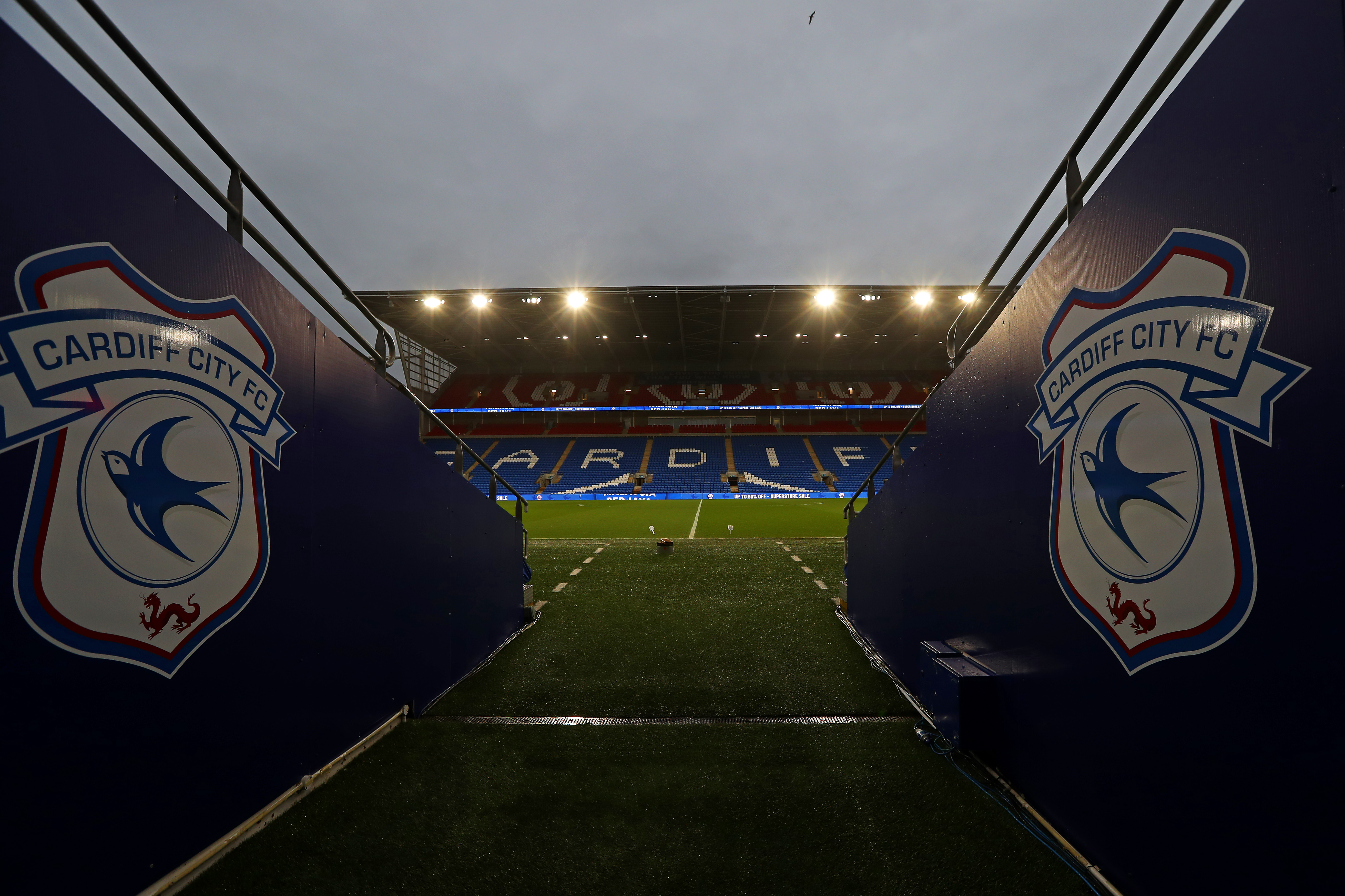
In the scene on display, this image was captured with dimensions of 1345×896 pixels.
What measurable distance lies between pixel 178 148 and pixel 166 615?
175 cm

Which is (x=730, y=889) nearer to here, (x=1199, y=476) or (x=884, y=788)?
(x=884, y=788)

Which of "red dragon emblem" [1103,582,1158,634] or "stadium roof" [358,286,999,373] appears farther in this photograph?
"stadium roof" [358,286,999,373]

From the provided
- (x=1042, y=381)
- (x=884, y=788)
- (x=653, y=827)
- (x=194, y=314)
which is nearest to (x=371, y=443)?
(x=194, y=314)

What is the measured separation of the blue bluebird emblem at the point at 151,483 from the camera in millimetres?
1685

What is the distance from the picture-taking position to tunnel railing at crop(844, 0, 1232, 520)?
1667 millimetres

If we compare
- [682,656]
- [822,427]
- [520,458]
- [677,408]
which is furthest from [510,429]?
[682,656]

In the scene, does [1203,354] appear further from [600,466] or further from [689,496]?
[600,466]

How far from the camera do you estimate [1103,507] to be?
192cm

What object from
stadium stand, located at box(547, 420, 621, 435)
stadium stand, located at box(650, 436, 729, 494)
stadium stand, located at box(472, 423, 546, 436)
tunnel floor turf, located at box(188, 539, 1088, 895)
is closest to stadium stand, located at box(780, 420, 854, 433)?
stadium stand, located at box(650, 436, 729, 494)

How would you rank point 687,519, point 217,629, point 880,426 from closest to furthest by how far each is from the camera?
1. point 217,629
2. point 687,519
3. point 880,426

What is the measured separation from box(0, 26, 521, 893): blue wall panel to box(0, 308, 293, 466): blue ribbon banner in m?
0.09

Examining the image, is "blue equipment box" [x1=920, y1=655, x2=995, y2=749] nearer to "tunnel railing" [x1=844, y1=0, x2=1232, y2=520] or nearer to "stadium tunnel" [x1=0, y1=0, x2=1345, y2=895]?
"stadium tunnel" [x1=0, y1=0, x2=1345, y2=895]

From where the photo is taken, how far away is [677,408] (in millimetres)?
37344

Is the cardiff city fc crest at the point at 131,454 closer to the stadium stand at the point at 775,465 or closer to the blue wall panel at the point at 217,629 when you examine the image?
the blue wall panel at the point at 217,629
